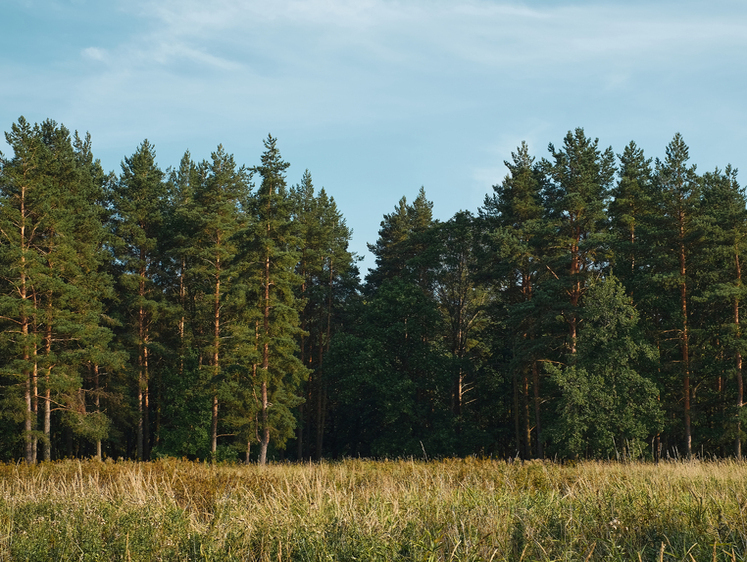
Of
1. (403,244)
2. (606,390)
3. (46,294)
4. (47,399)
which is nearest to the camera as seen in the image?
(606,390)

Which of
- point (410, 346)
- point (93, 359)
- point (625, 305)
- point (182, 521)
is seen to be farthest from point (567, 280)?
point (182, 521)

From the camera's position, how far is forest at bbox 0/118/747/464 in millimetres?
28797

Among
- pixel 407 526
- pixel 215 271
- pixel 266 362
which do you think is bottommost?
pixel 407 526

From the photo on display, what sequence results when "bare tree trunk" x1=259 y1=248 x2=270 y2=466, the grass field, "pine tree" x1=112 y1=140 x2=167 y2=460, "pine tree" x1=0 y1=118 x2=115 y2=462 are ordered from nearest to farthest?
the grass field < "pine tree" x1=0 y1=118 x2=115 y2=462 < "bare tree trunk" x1=259 y1=248 x2=270 y2=466 < "pine tree" x1=112 y1=140 x2=167 y2=460

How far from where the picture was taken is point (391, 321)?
40219 mm

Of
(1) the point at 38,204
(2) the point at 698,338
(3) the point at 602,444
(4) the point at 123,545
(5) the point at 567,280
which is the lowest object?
(3) the point at 602,444

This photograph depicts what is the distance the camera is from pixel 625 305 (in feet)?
92.7

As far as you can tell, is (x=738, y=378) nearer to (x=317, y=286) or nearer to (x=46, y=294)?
(x=317, y=286)

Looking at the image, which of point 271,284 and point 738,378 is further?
point 271,284

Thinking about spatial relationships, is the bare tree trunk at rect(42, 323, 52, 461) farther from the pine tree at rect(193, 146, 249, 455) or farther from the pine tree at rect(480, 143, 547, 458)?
the pine tree at rect(480, 143, 547, 458)

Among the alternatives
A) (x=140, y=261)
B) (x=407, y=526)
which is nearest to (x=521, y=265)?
(x=140, y=261)

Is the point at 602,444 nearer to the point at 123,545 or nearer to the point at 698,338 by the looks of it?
the point at 698,338

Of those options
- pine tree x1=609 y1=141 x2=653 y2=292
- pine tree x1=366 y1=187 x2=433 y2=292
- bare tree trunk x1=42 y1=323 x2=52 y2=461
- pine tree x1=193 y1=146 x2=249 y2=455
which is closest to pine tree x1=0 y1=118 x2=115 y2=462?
bare tree trunk x1=42 y1=323 x2=52 y2=461

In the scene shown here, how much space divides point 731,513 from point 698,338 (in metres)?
25.6
